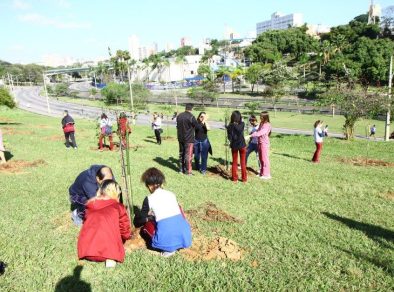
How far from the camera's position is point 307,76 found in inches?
3546

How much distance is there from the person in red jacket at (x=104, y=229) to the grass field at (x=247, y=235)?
273mm

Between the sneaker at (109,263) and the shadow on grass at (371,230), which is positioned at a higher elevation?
the sneaker at (109,263)

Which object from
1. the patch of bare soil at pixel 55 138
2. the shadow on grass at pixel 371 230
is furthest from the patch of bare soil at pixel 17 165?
the shadow on grass at pixel 371 230

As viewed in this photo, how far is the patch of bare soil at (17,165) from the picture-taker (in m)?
11.4

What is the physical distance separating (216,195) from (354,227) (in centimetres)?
323

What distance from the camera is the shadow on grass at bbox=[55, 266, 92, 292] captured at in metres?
4.74

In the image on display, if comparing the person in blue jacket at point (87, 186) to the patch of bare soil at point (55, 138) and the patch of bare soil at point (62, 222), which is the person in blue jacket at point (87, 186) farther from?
the patch of bare soil at point (55, 138)

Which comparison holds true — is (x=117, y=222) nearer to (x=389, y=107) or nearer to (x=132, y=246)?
(x=132, y=246)

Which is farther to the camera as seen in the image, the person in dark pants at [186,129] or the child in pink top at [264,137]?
the child in pink top at [264,137]

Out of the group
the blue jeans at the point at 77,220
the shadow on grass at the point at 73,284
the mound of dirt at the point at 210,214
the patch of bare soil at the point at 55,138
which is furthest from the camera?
the patch of bare soil at the point at 55,138

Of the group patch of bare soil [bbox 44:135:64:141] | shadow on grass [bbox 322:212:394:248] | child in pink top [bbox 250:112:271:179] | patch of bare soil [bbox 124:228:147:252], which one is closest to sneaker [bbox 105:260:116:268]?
patch of bare soil [bbox 124:228:147:252]

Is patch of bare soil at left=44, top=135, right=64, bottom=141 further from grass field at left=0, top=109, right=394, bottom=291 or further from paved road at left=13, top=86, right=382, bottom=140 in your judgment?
paved road at left=13, top=86, right=382, bottom=140

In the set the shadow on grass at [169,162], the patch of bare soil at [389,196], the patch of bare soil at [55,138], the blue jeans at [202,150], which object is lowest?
the patch of bare soil at [389,196]

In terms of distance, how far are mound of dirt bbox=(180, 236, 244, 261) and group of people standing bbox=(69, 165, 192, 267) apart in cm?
24
